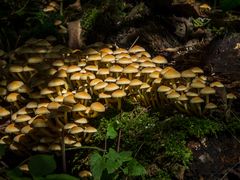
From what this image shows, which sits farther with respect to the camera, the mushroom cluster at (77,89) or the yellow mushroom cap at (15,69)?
the yellow mushroom cap at (15,69)

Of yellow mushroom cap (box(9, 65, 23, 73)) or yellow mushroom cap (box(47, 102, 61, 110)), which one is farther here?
yellow mushroom cap (box(9, 65, 23, 73))

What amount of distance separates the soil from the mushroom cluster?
336 mm

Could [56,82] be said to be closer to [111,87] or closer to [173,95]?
[111,87]

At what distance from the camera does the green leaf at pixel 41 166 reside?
8.98 ft

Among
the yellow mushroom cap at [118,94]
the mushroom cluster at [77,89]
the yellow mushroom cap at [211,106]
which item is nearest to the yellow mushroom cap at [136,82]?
the mushroom cluster at [77,89]

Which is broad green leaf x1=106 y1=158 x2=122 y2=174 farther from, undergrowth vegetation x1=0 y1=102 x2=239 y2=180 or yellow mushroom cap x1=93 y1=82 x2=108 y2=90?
yellow mushroom cap x1=93 y1=82 x2=108 y2=90

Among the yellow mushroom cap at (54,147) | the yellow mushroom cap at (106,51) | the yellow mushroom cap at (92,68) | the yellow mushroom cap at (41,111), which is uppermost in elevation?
the yellow mushroom cap at (106,51)

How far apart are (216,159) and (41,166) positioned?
147 cm

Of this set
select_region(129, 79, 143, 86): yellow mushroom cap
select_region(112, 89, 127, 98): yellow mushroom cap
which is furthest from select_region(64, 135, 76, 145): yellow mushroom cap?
select_region(129, 79, 143, 86): yellow mushroom cap

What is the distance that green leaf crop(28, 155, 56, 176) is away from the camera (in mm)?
2738

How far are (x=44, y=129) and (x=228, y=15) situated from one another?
3020 mm

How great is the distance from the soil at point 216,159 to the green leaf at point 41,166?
3.68 ft

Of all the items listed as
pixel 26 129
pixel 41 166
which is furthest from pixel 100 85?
pixel 41 166

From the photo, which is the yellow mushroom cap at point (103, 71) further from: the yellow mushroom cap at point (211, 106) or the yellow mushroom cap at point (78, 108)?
the yellow mushroom cap at point (211, 106)
